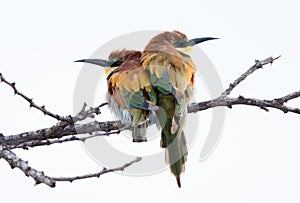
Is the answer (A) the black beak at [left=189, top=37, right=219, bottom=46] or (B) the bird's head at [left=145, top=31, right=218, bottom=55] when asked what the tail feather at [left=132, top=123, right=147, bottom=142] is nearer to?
(B) the bird's head at [left=145, top=31, right=218, bottom=55]

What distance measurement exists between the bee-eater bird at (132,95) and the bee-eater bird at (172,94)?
2.2 inches

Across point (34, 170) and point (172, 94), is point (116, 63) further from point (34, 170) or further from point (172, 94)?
point (34, 170)

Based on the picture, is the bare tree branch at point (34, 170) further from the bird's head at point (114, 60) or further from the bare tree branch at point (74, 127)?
the bird's head at point (114, 60)

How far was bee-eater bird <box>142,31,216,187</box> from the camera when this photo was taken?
327 cm

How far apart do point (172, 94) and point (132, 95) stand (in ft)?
0.79

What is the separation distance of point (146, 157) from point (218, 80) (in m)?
0.78

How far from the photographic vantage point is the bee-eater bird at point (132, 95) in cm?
329

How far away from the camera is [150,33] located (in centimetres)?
442

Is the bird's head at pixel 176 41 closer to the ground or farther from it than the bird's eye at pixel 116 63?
farther from it

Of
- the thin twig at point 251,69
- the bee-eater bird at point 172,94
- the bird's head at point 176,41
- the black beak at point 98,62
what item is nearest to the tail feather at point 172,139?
the bee-eater bird at point 172,94

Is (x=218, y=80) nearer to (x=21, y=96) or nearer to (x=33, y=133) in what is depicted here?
(x=33, y=133)

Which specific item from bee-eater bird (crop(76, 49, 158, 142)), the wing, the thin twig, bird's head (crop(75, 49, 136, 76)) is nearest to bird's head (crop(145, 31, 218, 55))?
bird's head (crop(75, 49, 136, 76))

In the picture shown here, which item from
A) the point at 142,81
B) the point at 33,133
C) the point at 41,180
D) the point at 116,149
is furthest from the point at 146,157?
the point at 41,180

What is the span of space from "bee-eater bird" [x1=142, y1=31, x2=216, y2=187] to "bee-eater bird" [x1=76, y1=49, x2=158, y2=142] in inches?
2.2
